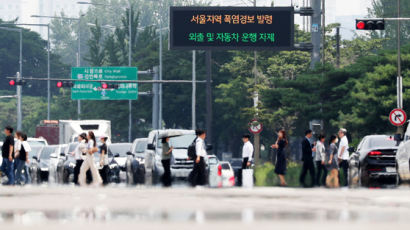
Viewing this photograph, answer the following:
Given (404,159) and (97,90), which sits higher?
(97,90)

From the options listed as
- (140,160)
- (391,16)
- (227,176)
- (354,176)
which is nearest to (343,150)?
(354,176)

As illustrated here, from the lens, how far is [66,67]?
133m

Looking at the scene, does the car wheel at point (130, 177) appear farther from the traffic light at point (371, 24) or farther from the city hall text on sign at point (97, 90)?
the city hall text on sign at point (97, 90)

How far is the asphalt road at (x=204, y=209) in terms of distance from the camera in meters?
15.8

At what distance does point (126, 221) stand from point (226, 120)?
2430 inches

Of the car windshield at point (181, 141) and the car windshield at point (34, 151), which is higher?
Result: the car windshield at point (181, 141)

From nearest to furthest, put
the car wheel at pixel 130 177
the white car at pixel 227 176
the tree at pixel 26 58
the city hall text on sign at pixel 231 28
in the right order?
1. the car wheel at pixel 130 177
2. the white car at pixel 227 176
3. the city hall text on sign at pixel 231 28
4. the tree at pixel 26 58

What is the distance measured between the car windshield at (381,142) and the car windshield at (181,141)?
19.5 feet

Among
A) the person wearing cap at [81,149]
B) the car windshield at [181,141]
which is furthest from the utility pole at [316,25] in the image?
the person wearing cap at [81,149]

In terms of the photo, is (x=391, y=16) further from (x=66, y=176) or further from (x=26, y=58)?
(x=66, y=176)

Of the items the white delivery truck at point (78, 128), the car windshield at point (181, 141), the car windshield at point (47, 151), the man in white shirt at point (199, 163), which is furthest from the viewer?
the white delivery truck at point (78, 128)

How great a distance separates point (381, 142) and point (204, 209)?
13.7m

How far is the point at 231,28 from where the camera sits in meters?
49.1

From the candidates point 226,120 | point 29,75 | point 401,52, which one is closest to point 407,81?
point 401,52
